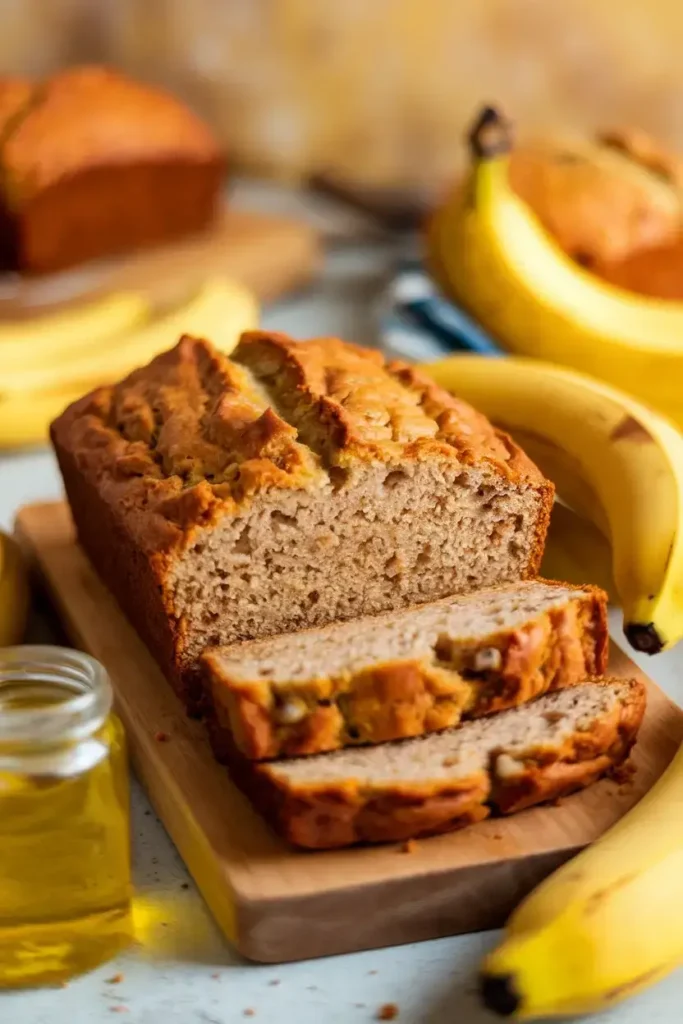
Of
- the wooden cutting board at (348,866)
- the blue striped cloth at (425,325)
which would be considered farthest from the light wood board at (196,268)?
the wooden cutting board at (348,866)

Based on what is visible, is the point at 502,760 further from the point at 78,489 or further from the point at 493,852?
the point at 78,489

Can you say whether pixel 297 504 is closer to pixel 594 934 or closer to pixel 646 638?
pixel 646 638

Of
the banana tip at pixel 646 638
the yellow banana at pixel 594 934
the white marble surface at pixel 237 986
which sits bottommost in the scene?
the white marble surface at pixel 237 986

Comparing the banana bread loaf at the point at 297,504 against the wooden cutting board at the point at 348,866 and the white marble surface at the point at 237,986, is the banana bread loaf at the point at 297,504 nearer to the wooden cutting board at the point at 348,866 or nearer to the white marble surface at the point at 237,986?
the wooden cutting board at the point at 348,866

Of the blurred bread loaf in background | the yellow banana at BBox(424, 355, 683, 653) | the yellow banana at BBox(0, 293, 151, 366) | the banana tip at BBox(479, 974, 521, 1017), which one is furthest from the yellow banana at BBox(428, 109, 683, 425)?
the banana tip at BBox(479, 974, 521, 1017)

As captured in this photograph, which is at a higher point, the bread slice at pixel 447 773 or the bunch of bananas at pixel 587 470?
the bunch of bananas at pixel 587 470

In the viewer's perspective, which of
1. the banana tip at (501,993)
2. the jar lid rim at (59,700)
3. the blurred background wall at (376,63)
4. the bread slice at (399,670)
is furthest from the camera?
the blurred background wall at (376,63)
